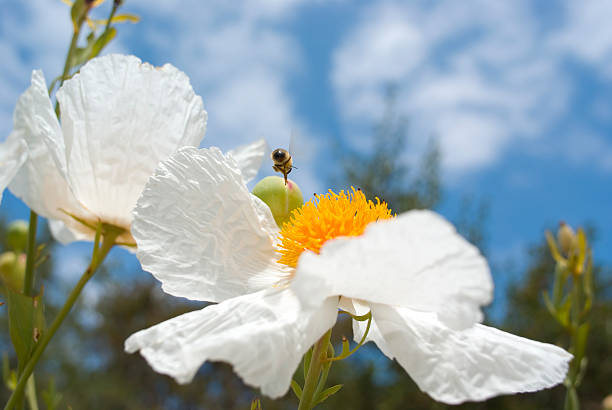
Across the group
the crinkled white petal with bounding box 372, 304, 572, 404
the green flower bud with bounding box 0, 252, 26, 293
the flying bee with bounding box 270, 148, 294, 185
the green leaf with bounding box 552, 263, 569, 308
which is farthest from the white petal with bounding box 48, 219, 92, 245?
the green leaf with bounding box 552, 263, 569, 308

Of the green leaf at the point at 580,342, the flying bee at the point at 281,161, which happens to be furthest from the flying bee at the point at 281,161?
the green leaf at the point at 580,342

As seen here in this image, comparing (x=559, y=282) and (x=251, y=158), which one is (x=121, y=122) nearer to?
(x=251, y=158)

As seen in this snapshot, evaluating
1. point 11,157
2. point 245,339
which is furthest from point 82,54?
point 245,339

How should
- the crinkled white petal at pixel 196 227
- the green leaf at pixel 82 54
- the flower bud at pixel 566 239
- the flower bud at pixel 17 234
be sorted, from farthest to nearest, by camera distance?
the flower bud at pixel 566 239 → the flower bud at pixel 17 234 → the green leaf at pixel 82 54 → the crinkled white petal at pixel 196 227

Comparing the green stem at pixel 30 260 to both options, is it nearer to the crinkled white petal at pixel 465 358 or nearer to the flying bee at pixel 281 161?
the flying bee at pixel 281 161

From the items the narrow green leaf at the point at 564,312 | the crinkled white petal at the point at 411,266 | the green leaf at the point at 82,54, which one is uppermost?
the green leaf at the point at 82,54

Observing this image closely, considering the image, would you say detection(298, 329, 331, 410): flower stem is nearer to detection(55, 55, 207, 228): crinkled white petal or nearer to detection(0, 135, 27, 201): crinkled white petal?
detection(55, 55, 207, 228): crinkled white petal

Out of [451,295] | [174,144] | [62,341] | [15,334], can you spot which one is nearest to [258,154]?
[174,144]
